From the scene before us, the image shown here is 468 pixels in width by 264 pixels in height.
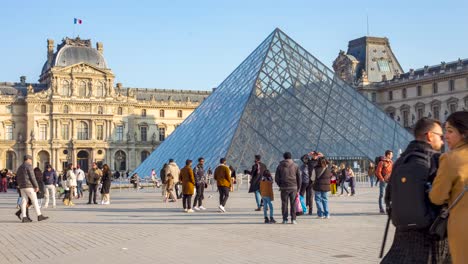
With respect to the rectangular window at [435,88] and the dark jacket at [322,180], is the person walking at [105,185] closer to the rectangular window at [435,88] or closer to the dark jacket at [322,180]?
the dark jacket at [322,180]

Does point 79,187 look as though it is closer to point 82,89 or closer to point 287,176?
point 287,176

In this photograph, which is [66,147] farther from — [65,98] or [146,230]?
[146,230]

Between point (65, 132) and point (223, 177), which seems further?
point (65, 132)

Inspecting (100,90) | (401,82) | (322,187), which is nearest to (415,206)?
(322,187)

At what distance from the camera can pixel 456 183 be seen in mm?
3416

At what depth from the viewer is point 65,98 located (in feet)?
220

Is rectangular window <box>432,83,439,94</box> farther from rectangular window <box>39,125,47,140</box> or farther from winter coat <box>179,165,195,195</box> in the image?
winter coat <box>179,165,195,195</box>

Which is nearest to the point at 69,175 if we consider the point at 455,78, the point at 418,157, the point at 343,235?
the point at 343,235

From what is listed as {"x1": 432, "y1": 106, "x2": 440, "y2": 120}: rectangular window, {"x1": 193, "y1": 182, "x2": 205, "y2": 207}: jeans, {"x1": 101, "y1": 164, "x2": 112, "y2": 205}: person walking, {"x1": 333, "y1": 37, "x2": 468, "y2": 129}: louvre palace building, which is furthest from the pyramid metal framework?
{"x1": 432, "y1": 106, "x2": 440, "y2": 120}: rectangular window

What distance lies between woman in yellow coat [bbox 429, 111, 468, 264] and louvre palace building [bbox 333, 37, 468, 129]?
176 ft

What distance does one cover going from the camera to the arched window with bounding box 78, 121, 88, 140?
68.4 m

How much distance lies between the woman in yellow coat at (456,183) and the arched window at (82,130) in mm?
66802

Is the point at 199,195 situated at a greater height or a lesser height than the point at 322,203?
greater

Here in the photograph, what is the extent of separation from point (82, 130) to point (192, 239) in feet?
202
